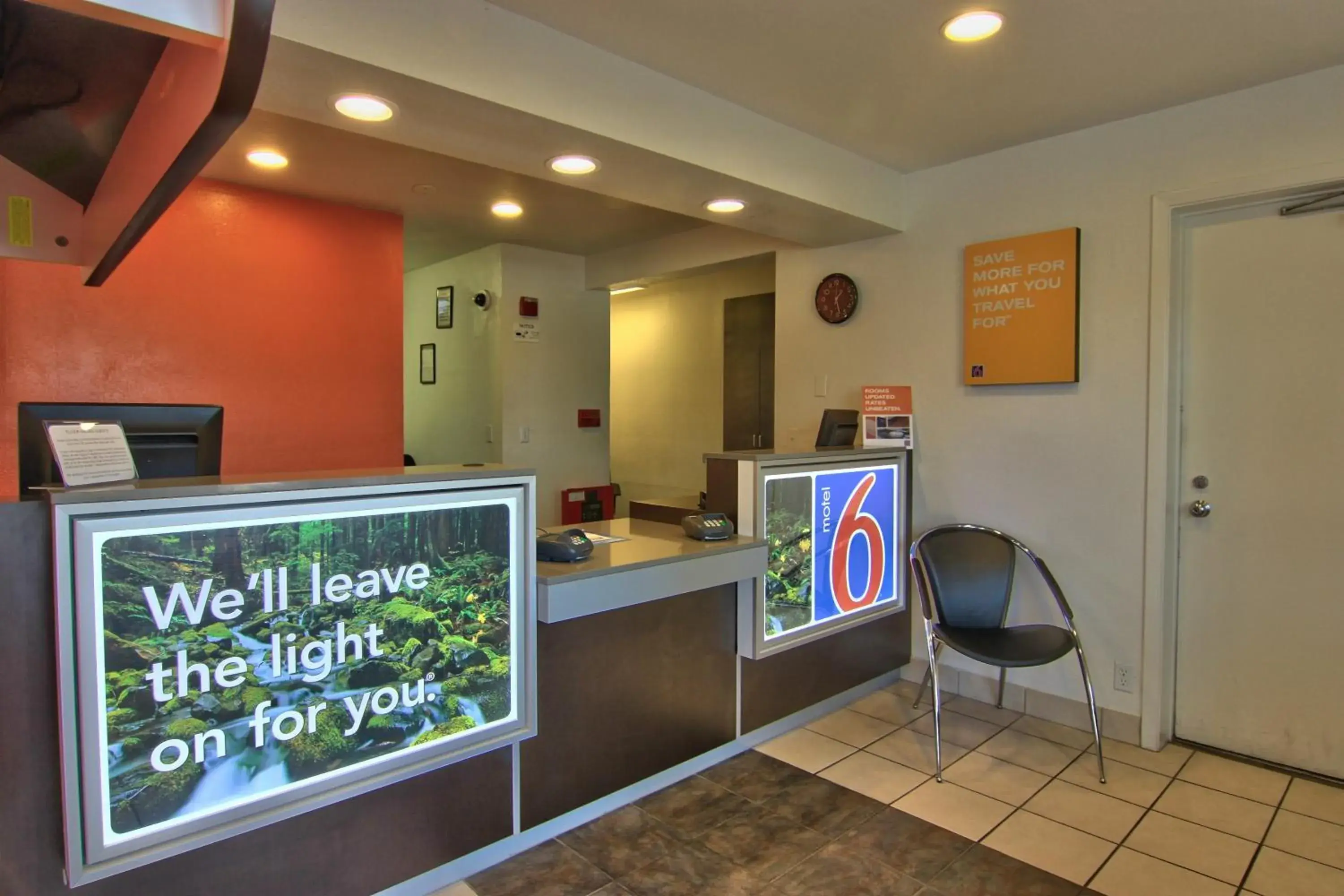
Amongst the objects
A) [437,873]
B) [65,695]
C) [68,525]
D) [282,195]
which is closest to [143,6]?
[68,525]

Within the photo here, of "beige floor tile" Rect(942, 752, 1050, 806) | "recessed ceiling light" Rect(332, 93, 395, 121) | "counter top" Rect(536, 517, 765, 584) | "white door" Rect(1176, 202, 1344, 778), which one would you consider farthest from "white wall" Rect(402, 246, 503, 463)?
"white door" Rect(1176, 202, 1344, 778)

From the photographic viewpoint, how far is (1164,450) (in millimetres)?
2850

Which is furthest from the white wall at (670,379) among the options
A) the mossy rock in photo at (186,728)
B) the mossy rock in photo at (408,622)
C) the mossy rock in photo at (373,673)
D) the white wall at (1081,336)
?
the mossy rock in photo at (186,728)

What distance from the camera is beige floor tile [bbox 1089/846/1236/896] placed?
2.02 metres

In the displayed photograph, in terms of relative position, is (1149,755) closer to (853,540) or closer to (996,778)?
(996,778)

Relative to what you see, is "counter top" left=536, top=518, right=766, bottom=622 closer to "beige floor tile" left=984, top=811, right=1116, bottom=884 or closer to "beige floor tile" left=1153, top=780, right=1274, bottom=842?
"beige floor tile" left=984, top=811, right=1116, bottom=884

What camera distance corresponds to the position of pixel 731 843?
7.35 ft

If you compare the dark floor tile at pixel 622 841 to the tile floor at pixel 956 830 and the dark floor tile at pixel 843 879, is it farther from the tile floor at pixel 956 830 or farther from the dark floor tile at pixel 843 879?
the dark floor tile at pixel 843 879

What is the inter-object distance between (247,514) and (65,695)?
427mm

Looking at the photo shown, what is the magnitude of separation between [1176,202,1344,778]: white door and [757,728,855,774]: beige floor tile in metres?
1.36

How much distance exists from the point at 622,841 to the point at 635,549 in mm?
858

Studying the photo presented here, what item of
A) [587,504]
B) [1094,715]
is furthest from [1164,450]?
[587,504]

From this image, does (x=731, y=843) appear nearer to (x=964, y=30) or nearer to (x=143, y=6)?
(x=143, y=6)

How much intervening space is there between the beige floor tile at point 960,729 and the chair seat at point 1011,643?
0.43m
